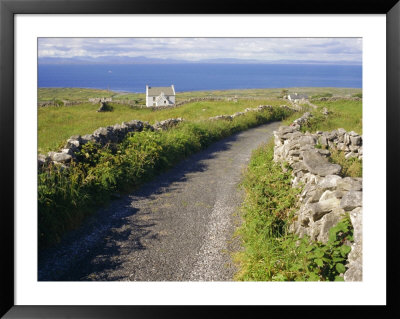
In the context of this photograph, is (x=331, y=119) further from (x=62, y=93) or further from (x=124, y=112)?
(x=62, y=93)

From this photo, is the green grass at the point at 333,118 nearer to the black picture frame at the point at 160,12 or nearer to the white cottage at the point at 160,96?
the black picture frame at the point at 160,12

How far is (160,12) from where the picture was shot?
5.15 metres

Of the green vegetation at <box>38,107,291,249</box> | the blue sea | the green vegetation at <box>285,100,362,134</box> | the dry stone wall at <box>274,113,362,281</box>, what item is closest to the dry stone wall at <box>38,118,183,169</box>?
the green vegetation at <box>38,107,291,249</box>

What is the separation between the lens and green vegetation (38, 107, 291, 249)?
6730mm

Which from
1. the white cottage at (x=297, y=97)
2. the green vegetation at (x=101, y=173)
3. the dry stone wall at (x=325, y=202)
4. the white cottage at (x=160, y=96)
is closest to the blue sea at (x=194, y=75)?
the dry stone wall at (x=325, y=202)

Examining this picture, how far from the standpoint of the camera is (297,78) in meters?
7.38

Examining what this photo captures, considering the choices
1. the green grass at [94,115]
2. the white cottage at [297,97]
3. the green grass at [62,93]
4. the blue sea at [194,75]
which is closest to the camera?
the green grass at [62,93]

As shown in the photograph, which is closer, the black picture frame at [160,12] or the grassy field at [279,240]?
the grassy field at [279,240]

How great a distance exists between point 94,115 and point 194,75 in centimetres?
895

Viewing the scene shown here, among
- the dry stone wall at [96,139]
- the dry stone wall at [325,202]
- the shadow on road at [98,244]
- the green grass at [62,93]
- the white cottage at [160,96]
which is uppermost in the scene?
the white cottage at [160,96]

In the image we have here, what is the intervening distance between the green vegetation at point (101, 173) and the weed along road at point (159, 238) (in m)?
0.30

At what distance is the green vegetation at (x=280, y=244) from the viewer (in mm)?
4805

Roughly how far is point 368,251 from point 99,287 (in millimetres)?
3960

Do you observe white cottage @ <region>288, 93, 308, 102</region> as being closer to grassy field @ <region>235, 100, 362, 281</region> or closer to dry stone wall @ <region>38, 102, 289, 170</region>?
dry stone wall @ <region>38, 102, 289, 170</region>
